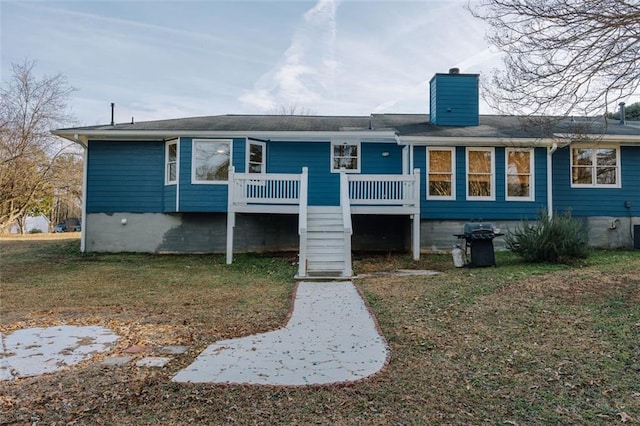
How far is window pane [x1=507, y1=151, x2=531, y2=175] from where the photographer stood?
40.1ft

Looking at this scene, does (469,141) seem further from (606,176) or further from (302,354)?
(302,354)

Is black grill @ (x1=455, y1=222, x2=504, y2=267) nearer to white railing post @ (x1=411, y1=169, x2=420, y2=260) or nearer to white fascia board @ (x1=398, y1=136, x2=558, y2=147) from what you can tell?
white railing post @ (x1=411, y1=169, x2=420, y2=260)

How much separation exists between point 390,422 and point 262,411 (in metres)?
0.90

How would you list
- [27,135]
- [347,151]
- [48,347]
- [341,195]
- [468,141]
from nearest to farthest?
[48,347] < [341,195] < [468,141] < [347,151] < [27,135]

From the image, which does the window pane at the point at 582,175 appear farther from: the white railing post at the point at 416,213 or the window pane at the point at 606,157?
the white railing post at the point at 416,213

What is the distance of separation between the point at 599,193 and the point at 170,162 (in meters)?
13.7

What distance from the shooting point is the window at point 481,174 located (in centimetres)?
1214

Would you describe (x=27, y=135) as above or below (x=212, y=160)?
above

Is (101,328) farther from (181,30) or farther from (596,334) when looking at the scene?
(181,30)

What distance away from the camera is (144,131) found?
11922 mm

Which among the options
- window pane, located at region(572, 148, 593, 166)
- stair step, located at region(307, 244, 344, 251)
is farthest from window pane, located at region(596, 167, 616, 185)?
stair step, located at region(307, 244, 344, 251)

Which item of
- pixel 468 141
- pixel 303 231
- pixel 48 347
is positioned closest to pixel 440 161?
pixel 468 141

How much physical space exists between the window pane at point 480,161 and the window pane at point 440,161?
69 centimetres

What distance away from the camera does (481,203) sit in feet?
39.7
